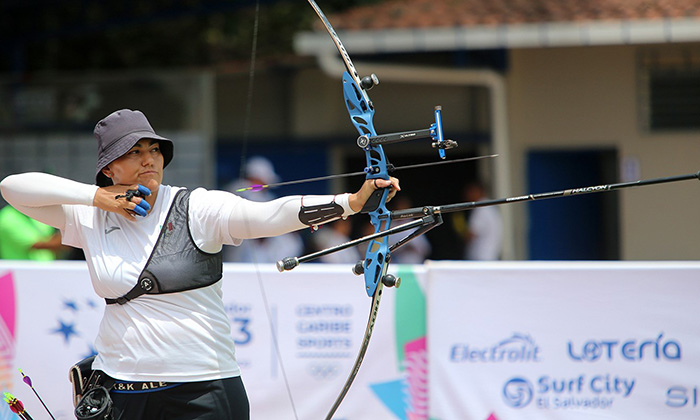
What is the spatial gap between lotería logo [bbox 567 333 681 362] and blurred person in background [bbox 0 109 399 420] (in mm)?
2010

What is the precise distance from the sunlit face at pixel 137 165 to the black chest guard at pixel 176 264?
0.12 meters

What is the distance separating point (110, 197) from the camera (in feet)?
8.50

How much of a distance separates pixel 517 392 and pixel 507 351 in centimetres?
20

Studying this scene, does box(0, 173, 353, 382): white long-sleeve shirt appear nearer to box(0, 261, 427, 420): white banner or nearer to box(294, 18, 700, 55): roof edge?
box(0, 261, 427, 420): white banner

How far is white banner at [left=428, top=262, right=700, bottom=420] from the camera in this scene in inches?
162

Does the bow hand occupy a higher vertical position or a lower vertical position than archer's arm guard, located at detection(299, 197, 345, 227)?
higher

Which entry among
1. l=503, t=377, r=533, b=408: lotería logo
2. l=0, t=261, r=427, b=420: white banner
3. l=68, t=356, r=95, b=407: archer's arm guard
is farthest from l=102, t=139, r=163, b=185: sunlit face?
l=503, t=377, r=533, b=408: lotería logo

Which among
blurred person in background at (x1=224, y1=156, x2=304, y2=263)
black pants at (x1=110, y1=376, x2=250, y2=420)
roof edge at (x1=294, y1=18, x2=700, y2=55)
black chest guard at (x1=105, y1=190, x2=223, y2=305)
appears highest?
roof edge at (x1=294, y1=18, x2=700, y2=55)

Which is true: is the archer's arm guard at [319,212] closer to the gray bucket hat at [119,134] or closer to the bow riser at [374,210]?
the bow riser at [374,210]

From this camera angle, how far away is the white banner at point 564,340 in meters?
4.11

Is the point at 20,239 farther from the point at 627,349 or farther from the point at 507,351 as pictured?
the point at 627,349

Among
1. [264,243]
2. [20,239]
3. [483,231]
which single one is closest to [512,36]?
[483,231]

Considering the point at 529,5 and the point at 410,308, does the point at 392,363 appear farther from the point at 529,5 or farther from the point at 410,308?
the point at 529,5

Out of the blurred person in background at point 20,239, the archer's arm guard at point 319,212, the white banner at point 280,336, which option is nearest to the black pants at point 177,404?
the archer's arm guard at point 319,212
